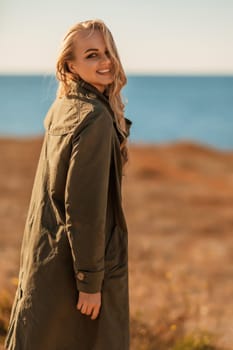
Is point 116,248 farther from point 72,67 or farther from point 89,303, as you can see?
point 72,67

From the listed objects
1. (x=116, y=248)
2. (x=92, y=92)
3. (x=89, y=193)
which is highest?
(x=92, y=92)

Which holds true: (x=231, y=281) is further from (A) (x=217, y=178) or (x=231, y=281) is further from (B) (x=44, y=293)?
(A) (x=217, y=178)

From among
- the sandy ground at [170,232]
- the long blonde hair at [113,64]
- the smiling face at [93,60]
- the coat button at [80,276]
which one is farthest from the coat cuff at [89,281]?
the sandy ground at [170,232]

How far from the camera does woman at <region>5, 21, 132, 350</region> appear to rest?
178cm

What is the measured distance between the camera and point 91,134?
177 centimetres

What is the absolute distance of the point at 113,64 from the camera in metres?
1.91

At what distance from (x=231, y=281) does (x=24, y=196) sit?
11.9 feet

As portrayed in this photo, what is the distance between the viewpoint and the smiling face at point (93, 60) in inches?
74.3

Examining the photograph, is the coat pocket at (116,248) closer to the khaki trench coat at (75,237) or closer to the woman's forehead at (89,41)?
the khaki trench coat at (75,237)

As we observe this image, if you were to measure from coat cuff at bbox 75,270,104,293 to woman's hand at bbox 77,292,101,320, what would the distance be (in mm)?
27

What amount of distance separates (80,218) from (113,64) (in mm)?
477

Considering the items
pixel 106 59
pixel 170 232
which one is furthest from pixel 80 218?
pixel 170 232

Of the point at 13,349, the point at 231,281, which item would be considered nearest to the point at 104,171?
the point at 13,349

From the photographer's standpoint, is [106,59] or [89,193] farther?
[106,59]
